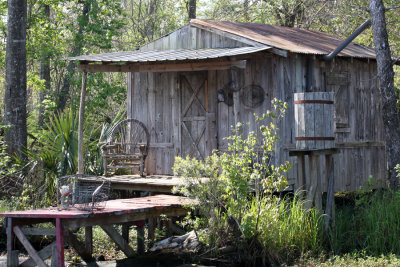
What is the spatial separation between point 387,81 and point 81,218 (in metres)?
5.88

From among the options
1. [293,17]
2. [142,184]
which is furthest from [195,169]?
[293,17]

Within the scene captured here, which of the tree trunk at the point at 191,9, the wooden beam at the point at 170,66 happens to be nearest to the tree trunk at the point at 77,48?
the tree trunk at the point at 191,9

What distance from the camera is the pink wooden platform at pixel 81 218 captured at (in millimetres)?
7336

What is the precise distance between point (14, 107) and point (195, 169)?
6.74 metres

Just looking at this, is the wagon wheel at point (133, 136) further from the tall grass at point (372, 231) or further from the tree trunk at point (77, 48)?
the tree trunk at point (77, 48)

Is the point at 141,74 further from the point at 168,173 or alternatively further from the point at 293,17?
the point at 293,17

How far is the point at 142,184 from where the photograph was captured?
10.9 metres

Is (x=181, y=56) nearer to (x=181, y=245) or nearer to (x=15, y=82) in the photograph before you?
(x=181, y=245)

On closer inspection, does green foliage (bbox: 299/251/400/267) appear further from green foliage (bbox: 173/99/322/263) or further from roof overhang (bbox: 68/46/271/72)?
roof overhang (bbox: 68/46/271/72)

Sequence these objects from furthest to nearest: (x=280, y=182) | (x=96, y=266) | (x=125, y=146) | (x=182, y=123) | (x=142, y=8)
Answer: (x=142, y=8)
(x=125, y=146)
(x=182, y=123)
(x=96, y=266)
(x=280, y=182)

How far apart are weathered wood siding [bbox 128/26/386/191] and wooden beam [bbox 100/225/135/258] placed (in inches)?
125

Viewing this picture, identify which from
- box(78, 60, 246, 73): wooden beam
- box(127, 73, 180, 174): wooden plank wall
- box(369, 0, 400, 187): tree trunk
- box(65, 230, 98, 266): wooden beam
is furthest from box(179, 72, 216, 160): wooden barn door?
box(65, 230, 98, 266): wooden beam

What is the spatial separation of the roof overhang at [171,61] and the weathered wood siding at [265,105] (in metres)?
0.51

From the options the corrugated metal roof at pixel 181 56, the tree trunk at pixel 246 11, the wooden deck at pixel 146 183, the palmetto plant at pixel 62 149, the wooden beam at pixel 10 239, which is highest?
the tree trunk at pixel 246 11
